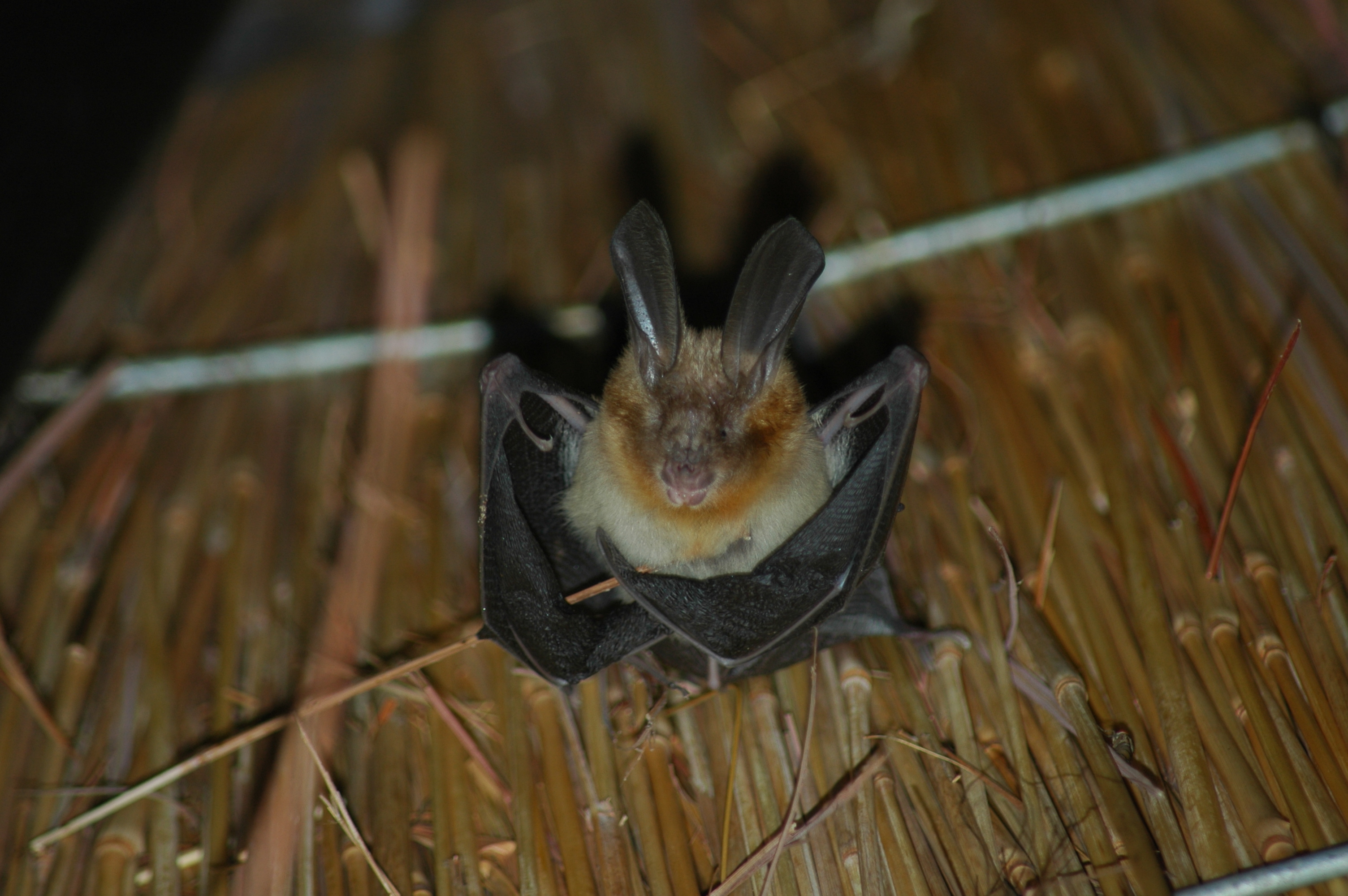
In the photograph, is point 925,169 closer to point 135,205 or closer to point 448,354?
point 448,354

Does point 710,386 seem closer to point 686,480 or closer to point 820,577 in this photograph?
point 686,480

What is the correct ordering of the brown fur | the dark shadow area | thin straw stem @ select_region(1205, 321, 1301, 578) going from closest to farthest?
the brown fur < thin straw stem @ select_region(1205, 321, 1301, 578) < the dark shadow area

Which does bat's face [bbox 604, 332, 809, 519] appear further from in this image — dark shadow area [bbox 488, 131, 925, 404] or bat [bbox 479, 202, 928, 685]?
dark shadow area [bbox 488, 131, 925, 404]

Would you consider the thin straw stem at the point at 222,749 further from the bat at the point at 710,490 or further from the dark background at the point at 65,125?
the dark background at the point at 65,125

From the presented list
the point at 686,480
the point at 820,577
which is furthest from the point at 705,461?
the point at 820,577

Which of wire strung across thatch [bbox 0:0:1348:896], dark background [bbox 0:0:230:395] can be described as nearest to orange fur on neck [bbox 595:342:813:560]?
wire strung across thatch [bbox 0:0:1348:896]

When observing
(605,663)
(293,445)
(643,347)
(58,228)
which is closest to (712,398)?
(643,347)
